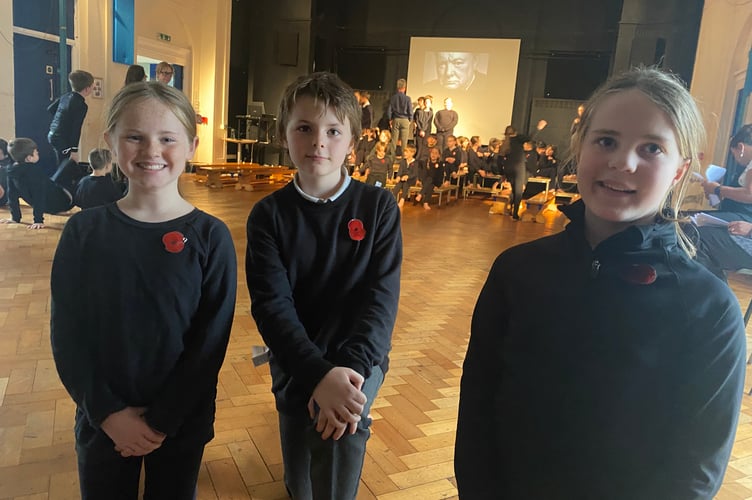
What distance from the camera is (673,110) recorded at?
0.91 meters

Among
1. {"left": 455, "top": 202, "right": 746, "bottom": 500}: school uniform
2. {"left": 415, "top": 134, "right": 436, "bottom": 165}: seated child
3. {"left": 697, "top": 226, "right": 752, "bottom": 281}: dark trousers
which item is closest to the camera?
{"left": 455, "top": 202, "right": 746, "bottom": 500}: school uniform

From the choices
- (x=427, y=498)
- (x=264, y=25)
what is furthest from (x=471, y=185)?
(x=427, y=498)

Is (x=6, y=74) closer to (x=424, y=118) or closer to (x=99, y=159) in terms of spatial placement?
(x=99, y=159)

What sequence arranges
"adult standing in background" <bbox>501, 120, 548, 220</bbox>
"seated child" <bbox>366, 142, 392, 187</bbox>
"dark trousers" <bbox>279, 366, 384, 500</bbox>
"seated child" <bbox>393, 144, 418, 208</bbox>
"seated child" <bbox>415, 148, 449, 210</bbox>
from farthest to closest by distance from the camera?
"seated child" <bbox>415, 148, 449, 210</bbox> → "seated child" <bbox>393, 144, 418, 208</bbox> → "seated child" <bbox>366, 142, 392, 187</bbox> → "adult standing in background" <bbox>501, 120, 548, 220</bbox> → "dark trousers" <bbox>279, 366, 384, 500</bbox>

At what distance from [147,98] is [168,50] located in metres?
10.9

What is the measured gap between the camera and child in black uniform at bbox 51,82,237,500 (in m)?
1.16

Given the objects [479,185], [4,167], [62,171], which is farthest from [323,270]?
[479,185]

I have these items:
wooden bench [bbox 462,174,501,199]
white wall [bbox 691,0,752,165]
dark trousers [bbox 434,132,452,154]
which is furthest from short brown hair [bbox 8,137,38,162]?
white wall [bbox 691,0,752,165]

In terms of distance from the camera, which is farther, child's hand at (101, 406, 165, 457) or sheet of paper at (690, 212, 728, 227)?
sheet of paper at (690, 212, 728, 227)

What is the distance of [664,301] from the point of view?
90 cm

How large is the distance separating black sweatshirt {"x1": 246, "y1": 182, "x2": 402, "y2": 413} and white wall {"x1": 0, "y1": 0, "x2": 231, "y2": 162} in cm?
686

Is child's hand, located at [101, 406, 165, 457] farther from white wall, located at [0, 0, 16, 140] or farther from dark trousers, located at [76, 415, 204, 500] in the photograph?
white wall, located at [0, 0, 16, 140]

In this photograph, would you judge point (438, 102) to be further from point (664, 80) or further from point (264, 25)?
point (664, 80)

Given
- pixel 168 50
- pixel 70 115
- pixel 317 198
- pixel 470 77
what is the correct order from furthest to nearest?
1. pixel 470 77
2. pixel 168 50
3. pixel 70 115
4. pixel 317 198
